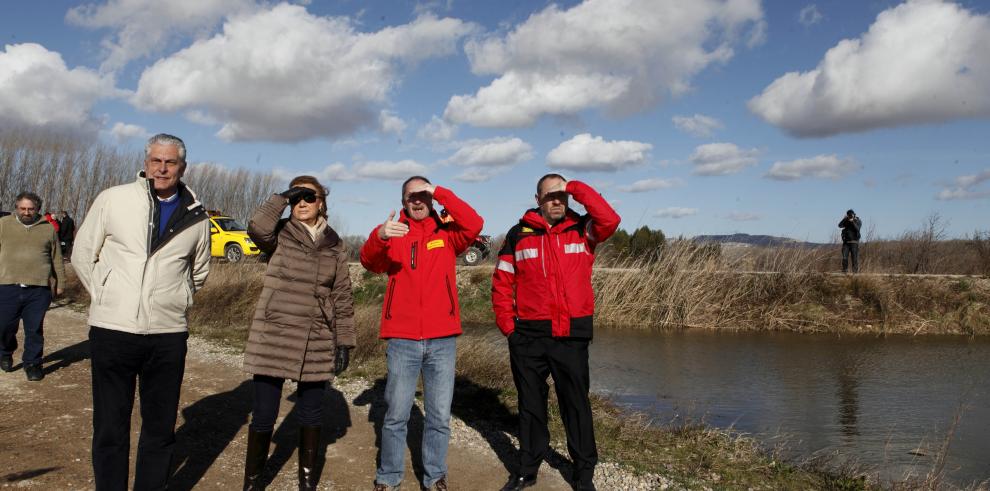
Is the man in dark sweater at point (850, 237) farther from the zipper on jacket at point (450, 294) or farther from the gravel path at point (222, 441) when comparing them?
the zipper on jacket at point (450, 294)

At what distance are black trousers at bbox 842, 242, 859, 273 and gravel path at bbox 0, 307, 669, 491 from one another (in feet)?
51.5

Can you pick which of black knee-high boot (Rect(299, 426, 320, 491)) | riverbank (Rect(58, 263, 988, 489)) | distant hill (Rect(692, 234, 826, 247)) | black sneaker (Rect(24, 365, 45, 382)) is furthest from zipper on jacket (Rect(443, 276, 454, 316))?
distant hill (Rect(692, 234, 826, 247))

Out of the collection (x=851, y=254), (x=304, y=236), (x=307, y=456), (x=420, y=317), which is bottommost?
(x=307, y=456)

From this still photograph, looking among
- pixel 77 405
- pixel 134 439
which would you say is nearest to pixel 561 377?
pixel 134 439

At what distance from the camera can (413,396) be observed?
149 inches

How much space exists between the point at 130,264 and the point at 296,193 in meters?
0.89

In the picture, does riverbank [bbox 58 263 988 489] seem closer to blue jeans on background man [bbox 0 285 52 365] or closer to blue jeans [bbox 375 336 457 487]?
blue jeans [bbox 375 336 457 487]

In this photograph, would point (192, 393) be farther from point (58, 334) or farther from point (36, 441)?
point (58, 334)

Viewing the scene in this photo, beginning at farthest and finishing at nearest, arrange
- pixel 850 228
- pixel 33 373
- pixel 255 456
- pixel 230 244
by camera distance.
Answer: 1. pixel 230 244
2. pixel 850 228
3. pixel 33 373
4. pixel 255 456

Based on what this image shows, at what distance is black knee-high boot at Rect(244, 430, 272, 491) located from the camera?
11.9ft

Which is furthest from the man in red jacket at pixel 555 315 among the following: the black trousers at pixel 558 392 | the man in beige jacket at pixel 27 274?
the man in beige jacket at pixel 27 274

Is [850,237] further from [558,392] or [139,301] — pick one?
[139,301]

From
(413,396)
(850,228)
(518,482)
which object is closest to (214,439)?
(413,396)

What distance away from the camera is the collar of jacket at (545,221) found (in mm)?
4102
